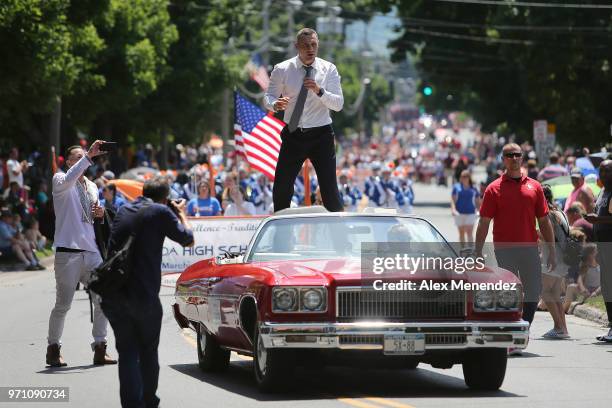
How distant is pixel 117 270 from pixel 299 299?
64.2 inches

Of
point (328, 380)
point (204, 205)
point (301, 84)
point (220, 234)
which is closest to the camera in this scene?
point (328, 380)

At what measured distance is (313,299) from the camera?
11.2m

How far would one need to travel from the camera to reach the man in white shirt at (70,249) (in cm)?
1349

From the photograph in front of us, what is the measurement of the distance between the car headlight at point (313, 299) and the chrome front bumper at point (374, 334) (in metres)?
0.17

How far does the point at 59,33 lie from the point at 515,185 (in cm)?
1980

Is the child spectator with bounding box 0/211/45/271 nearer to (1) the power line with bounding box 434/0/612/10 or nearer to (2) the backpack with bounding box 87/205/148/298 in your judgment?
(2) the backpack with bounding box 87/205/148/298

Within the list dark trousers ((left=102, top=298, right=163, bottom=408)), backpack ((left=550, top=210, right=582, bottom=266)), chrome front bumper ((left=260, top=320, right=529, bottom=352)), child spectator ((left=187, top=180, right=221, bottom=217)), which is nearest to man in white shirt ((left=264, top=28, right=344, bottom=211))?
chrome front bumper ((left=260, top=320, right=529, bottom=352))

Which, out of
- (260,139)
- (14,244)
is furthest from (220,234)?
(14,244)

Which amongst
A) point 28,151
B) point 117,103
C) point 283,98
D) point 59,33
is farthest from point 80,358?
point 28,151

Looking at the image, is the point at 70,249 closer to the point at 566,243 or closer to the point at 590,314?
the point at 566,243

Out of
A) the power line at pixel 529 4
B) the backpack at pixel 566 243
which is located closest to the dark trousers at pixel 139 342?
the backpack at pixel 566 243

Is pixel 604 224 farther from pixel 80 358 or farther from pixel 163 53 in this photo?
pixel 163 53

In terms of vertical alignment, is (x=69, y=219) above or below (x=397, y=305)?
above

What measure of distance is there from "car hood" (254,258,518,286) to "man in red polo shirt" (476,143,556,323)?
223cm
